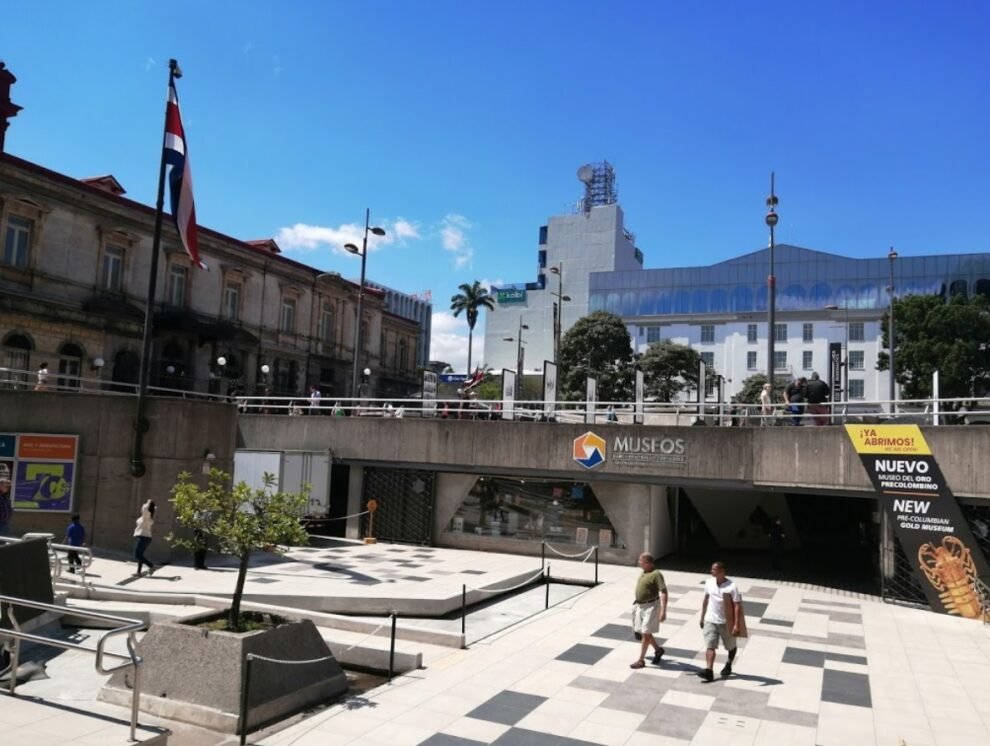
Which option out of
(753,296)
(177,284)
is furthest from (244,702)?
(753,296)

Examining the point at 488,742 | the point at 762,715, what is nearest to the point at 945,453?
the point at 762,715

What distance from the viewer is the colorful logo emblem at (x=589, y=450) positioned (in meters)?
22.5

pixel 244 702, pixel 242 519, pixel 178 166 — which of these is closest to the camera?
pixel 244 702

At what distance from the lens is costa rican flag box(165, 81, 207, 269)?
1802 centimetres

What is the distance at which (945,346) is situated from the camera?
1907 inches

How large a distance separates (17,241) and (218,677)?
98.1ft

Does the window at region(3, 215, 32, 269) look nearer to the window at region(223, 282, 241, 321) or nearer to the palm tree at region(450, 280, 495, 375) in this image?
the window at region(223, 282, 241, 321)

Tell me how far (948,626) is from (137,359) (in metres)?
35.1

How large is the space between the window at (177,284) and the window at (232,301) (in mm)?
2772

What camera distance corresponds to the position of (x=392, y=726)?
8.85 m

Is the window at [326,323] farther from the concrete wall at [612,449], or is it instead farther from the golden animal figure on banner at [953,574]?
the golden animal figure on banner at [953,574]

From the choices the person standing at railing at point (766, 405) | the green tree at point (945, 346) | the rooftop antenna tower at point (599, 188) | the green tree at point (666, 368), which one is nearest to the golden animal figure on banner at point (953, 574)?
the person standing at railing at point (766, 405)

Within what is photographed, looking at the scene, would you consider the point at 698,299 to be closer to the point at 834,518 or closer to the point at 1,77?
the point at 834,518

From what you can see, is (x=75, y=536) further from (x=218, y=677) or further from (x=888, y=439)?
(x=888, y=439)
